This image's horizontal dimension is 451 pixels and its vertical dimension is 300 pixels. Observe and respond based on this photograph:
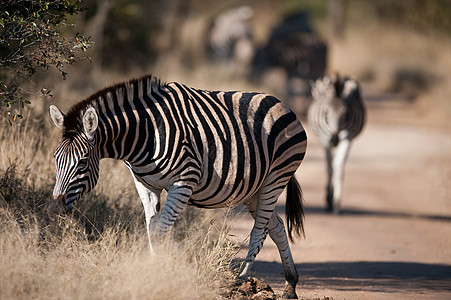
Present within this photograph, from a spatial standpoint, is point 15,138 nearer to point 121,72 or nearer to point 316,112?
point 316,112

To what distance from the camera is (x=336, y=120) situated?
37.0 ft

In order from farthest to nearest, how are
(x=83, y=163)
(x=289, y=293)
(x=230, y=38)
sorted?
(x=230, y=38), (x=289, y=293), (x=83, y=163)

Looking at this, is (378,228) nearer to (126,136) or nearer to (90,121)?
(126,136)

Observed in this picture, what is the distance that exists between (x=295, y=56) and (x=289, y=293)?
1639cm

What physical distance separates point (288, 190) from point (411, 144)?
12271mm

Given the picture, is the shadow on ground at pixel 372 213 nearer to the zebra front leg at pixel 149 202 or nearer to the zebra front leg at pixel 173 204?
the zebra front leg at pixel 149 202

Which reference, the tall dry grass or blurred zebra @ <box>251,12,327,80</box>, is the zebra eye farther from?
blurred zebra @ <box>251,12,327,80</box>

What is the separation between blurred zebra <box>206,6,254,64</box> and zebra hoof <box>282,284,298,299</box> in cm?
1818

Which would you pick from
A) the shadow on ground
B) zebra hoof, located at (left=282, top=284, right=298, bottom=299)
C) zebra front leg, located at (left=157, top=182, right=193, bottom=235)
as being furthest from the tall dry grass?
the shadow on ground

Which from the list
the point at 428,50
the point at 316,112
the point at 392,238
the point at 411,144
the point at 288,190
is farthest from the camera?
the point at 428,50

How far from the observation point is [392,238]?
9320mm

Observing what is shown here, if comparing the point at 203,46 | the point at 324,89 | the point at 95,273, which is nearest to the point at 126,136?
the point at 95,273

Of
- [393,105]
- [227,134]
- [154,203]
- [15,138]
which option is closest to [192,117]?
[227,134]

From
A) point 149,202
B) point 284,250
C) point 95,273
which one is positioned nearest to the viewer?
point 95,273
